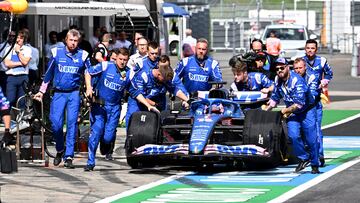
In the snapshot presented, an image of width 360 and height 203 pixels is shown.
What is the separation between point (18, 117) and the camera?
18.4m

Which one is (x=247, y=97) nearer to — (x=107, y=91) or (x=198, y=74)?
(x=198, y=74)

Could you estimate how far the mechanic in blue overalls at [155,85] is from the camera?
16.9 metres

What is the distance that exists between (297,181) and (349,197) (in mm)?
1808

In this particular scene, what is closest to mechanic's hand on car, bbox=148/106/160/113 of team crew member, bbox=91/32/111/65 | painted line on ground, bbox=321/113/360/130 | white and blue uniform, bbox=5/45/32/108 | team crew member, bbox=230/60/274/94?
team crew member, bbox=230/60/274/94

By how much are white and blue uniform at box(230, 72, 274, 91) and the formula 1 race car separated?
974 mm

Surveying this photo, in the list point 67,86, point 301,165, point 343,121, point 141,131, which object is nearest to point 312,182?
point 301,165

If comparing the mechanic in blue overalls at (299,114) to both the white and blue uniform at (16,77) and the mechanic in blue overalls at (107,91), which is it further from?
the white and blue uniform at (16,77)

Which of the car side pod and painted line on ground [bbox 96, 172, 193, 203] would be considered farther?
the car side pod

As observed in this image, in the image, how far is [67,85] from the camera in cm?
1697

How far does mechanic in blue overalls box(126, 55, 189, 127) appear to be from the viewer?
16906 millimetres

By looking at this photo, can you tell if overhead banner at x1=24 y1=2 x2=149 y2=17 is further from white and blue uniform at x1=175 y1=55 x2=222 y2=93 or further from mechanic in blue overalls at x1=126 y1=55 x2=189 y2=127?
mechanic in blue overalls at x1=126 y1=55 x2=189 y2=127

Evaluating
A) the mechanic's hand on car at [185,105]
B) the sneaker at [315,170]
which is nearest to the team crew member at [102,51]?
the mechanic's hand on car at [185,105]

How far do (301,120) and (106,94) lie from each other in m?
2.64

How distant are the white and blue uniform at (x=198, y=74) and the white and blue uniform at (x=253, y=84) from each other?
43 cm
